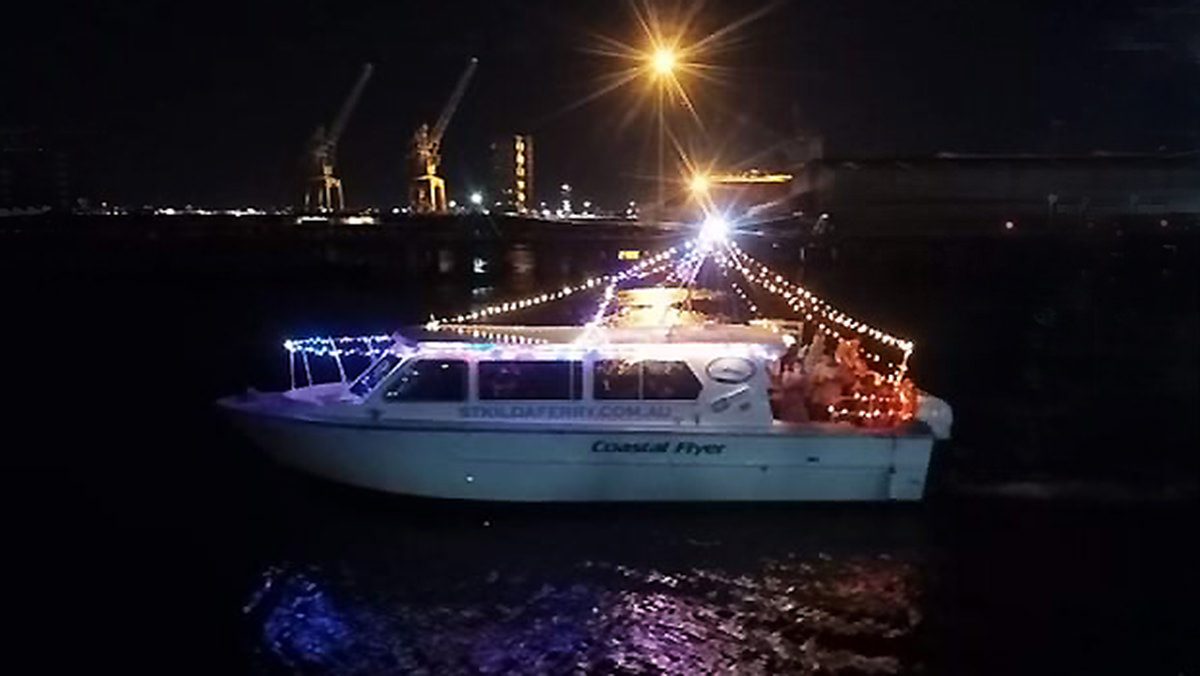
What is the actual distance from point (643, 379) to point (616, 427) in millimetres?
1047

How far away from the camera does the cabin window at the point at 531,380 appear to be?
24984 millimetres

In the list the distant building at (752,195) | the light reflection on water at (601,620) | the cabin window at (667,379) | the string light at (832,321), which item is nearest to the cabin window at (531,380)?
the cabin window at (667,379)

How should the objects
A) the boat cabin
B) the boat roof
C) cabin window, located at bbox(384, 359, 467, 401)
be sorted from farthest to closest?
the boat roof < cabin window, located at bbox(384, 359, 467, 401) < the boat cabin

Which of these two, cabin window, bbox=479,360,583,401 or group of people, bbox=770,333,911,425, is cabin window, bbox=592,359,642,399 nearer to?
cabin window, bbox=479,360,583,401

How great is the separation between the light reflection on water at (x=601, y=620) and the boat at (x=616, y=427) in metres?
1.83

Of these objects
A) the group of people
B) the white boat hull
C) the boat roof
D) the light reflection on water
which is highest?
the boat roof

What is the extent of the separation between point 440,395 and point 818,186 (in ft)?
333

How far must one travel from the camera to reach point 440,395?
25.1 m

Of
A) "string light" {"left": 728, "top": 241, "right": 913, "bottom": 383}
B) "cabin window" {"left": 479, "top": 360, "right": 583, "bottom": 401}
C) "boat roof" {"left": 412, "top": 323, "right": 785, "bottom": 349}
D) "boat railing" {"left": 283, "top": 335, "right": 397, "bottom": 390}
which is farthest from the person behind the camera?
"string light" {"left": 728, "top": 241, "right": 913, "bottom": 383}

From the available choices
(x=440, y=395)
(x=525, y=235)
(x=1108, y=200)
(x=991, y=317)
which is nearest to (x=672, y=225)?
(x=525, y=235)

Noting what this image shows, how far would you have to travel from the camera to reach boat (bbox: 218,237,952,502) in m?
24.8

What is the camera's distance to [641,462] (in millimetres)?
24875

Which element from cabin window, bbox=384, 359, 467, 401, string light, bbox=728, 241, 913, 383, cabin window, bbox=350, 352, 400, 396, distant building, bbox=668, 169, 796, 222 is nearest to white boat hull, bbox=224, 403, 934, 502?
cabin window, bbox=384, 359, 467, 401

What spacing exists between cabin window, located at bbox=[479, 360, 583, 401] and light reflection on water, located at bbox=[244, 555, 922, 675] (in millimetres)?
3252
